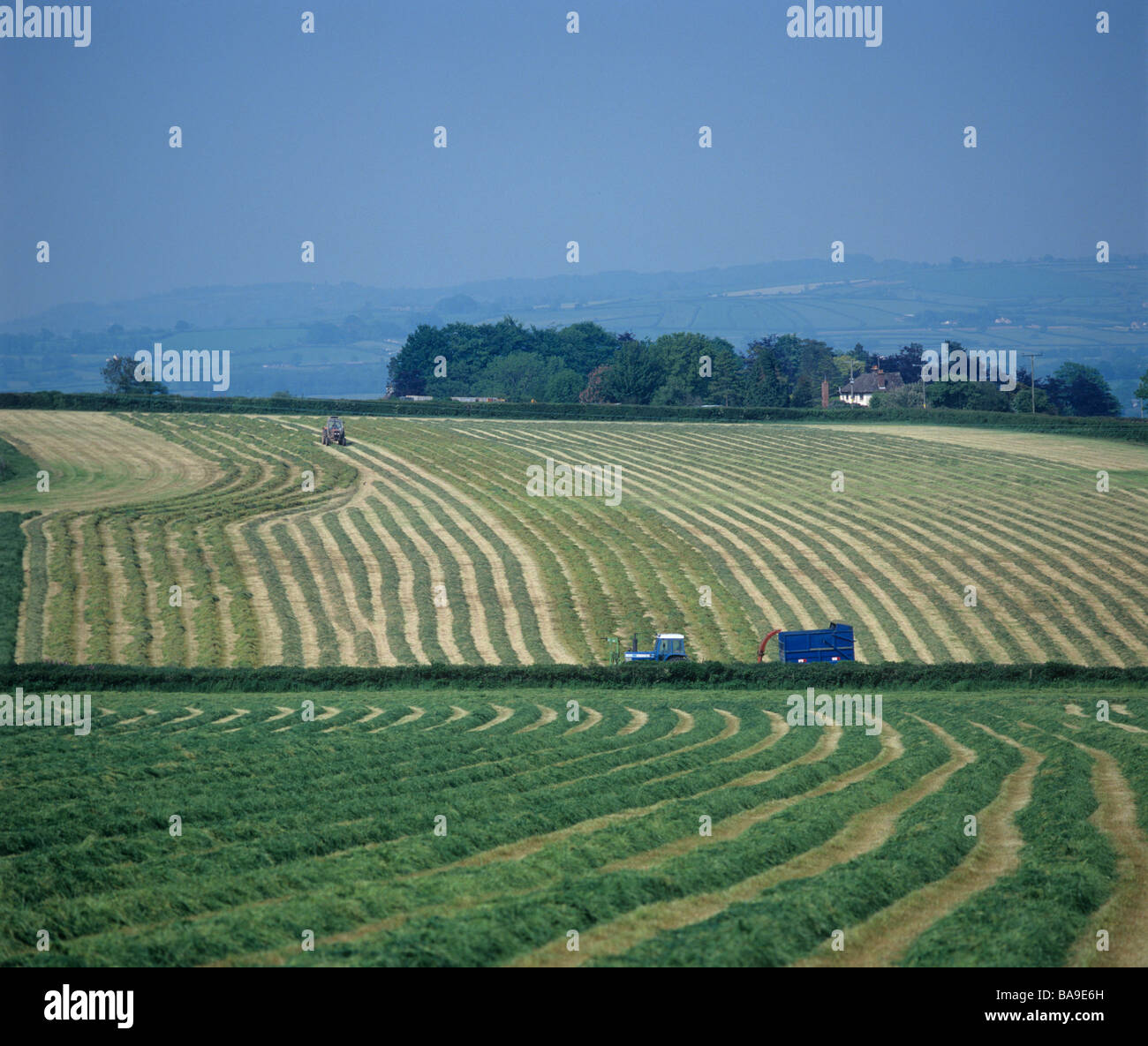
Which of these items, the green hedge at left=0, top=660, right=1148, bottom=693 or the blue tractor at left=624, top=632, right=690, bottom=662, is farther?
the blue tractor at left=624, top=632, right=690, bottom=662

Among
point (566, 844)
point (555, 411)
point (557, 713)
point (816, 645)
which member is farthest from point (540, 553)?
point (555, 411)

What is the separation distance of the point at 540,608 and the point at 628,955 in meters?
32.1

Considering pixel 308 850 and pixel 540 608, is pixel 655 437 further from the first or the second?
pixel 308 850

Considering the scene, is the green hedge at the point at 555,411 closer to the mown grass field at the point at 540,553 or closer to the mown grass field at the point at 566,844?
the mown grass field at the point at 540,553

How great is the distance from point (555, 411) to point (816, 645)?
208ft

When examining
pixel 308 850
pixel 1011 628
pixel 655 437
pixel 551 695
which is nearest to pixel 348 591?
pixel 551 695

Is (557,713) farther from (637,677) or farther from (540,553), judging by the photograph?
(540,553)

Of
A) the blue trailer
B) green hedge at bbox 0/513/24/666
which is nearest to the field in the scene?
green hedge at bbox 0/513/24/666

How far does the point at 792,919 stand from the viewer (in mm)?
13156

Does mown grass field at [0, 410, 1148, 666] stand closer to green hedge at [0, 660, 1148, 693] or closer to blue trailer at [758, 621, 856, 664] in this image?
blue trailer at [758, 621, 856, 664]

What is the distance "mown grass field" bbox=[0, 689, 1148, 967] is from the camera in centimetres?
1278

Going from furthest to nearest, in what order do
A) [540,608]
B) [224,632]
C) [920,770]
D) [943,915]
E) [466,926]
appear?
1. [540,608]
2. [224,632]
3. [920,770]
4. [943,915]
5. [466,926]

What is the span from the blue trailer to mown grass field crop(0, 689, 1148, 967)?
11.3 meters
